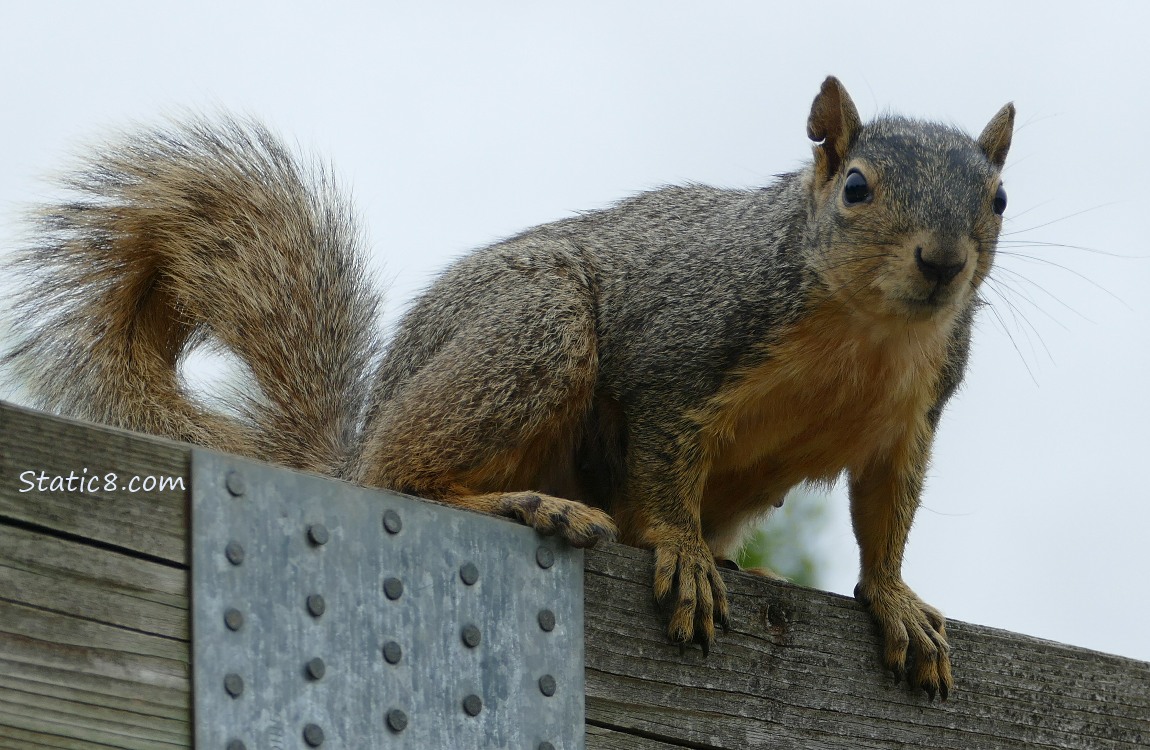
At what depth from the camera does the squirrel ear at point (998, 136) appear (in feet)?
9.46

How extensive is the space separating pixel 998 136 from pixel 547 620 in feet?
5.30

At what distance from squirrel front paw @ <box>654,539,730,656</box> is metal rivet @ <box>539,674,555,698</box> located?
0.34 meters

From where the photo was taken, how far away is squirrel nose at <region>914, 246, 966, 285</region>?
8.04ft

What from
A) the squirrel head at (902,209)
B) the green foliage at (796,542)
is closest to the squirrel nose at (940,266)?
the squirrel head at (902,209)

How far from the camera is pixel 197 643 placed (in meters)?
1.51

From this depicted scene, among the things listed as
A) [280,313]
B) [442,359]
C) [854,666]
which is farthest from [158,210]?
[854,666]

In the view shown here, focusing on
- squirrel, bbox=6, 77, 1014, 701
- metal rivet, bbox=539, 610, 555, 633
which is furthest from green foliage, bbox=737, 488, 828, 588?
metal rivet, bbox=539, 610, 555, 633

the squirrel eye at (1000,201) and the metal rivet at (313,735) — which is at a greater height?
the squirrel eye at (1000,201)

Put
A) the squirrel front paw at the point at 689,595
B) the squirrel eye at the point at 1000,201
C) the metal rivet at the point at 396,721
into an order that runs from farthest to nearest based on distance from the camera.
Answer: the squirrel eye at the point at 1000,201, the squirrel front paw at the point at 689,595, the metal rivet at the point at 396,721

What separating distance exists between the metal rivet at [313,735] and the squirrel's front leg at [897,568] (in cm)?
123

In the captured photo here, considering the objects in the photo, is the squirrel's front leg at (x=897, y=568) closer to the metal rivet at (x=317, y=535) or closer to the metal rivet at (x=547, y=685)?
the metal rivet at (x=547, y=685)

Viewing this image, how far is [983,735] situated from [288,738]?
1.42 meters

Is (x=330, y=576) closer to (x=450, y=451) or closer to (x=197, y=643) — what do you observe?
(x=197, y=643)

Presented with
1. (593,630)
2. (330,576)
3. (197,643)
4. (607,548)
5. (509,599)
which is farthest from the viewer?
(607,548)
